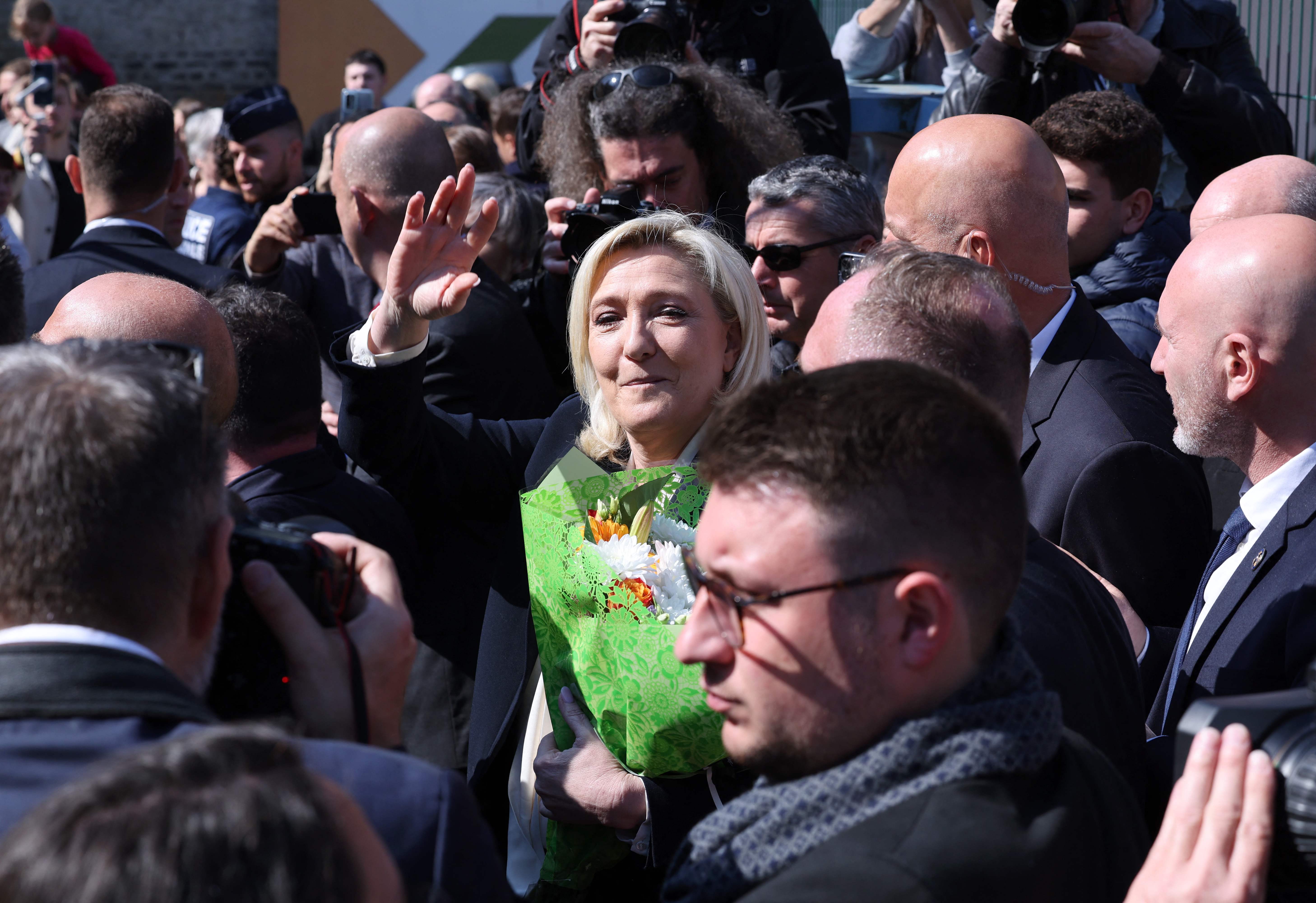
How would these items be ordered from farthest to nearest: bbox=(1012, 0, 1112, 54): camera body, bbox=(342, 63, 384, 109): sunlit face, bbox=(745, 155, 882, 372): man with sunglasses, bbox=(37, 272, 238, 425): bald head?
bbox=(342, 63, 384, 109): sunlit face, bbox=(1012, 0, 1112, 54): camera body, bbox=(745, 155, 882, 372): man with sunglasses, bbox=(37, 272, 238, 425): bald head

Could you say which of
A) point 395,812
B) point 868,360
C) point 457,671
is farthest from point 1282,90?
point 395,812

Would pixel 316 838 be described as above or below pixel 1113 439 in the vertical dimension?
above

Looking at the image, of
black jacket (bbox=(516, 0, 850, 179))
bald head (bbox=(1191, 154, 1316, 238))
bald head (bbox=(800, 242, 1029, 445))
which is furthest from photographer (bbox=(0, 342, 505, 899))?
black jacket (bbox=(516, 0, 850, 179))

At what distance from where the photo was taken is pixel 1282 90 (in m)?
6.82

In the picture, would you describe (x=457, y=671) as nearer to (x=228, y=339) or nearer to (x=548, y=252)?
(x=228, y=339)

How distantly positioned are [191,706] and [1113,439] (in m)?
2.11

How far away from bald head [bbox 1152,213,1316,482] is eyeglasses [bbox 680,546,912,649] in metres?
1.36

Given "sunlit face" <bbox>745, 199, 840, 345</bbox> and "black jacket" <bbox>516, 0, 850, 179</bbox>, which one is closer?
"sunlit face" <bbox>745, 199, 840, 345</bbox>

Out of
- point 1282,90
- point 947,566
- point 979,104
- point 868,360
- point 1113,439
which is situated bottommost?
point 1282,90

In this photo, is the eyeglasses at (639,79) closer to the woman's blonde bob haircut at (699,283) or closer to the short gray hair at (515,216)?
the short gray hair at (515,216)

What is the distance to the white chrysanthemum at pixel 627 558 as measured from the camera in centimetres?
208

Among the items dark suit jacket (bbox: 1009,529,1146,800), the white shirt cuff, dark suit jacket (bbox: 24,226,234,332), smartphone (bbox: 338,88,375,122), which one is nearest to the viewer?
dark suit jacket (bbox: 1009,529,1146,800)

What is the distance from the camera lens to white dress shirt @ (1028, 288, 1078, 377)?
306 cm

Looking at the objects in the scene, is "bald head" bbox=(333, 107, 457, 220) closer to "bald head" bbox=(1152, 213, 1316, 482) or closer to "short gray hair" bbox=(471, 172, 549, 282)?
"short gray hair" bbox=(471, 172, 549, 282)
